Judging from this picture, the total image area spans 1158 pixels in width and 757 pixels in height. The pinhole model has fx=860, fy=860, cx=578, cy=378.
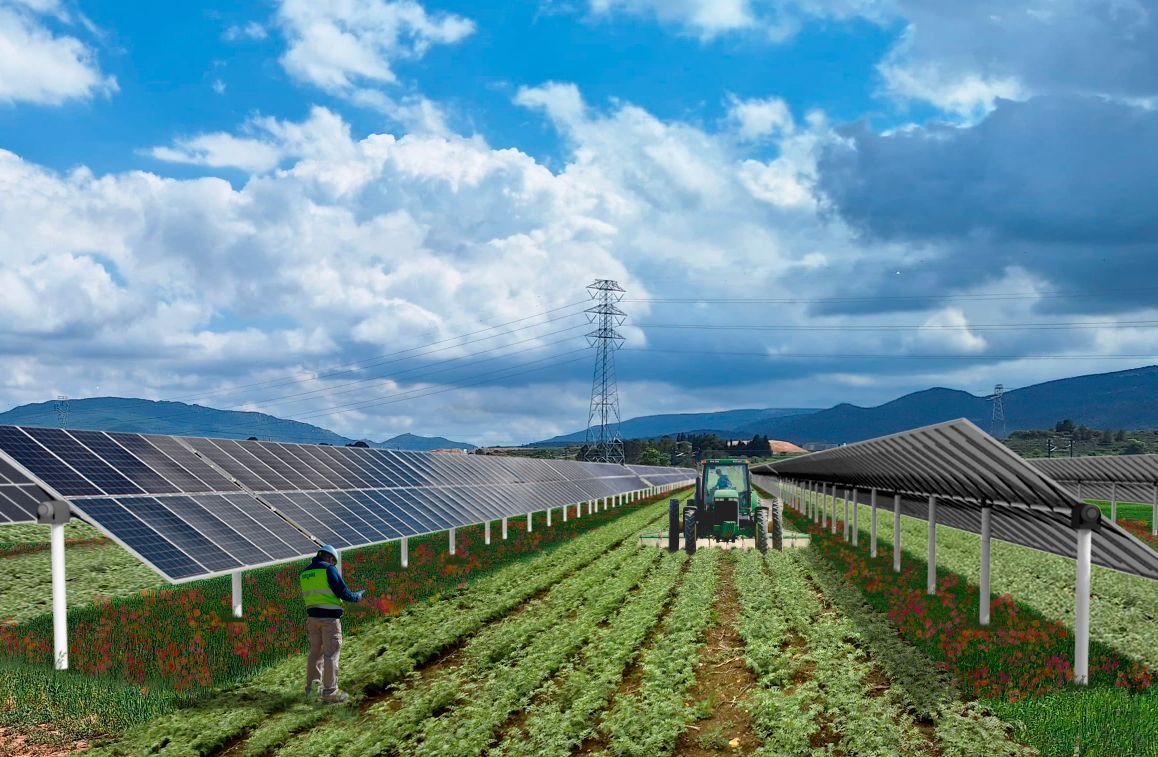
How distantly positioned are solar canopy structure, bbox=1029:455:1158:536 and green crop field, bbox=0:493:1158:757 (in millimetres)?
21319

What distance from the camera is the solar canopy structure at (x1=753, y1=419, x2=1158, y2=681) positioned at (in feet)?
44.8

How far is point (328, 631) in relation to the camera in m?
12.7

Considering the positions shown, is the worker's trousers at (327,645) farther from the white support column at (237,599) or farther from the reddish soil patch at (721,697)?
the white support column at (237,599)

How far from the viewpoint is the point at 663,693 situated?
12500mm

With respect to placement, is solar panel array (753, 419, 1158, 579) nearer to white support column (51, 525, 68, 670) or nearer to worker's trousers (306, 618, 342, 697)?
worker's trousers (306, 618, 342, 697)

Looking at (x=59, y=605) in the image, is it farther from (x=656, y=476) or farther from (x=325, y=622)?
(x=656, y=476)

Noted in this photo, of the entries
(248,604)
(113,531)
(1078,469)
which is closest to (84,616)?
(248,604)

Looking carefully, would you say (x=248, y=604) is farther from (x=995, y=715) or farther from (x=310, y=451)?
(x=995, y=715)

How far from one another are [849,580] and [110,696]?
17.6 metres

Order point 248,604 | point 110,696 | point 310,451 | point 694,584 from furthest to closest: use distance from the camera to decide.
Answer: point 310,451, point 694,584, point 248,604, point 110,696

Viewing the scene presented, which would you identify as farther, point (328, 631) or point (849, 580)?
point (849, 580)

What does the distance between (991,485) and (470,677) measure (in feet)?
33.9

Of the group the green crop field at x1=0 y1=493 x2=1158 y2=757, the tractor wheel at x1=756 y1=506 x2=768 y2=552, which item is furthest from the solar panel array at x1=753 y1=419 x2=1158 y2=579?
the tractor wheel at x1=756 y1=506 x2=768 y2=552

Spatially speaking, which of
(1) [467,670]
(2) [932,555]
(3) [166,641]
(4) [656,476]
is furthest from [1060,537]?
(4) [656,476]
